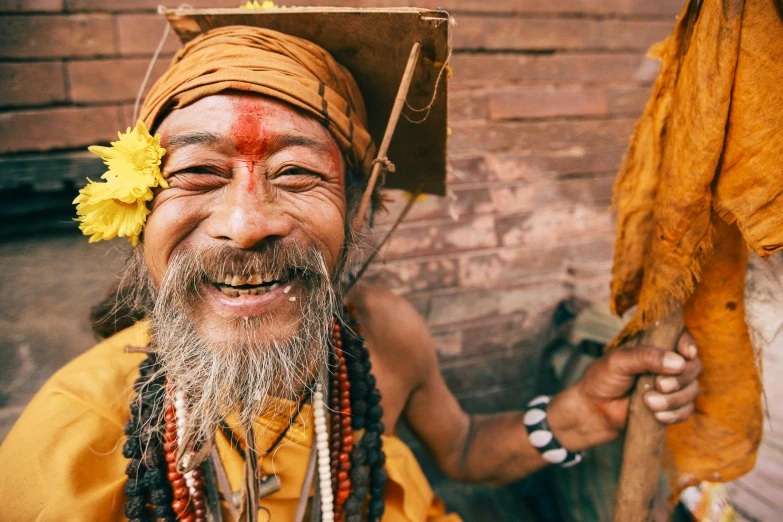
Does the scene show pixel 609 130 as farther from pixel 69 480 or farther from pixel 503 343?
pixel 69 480

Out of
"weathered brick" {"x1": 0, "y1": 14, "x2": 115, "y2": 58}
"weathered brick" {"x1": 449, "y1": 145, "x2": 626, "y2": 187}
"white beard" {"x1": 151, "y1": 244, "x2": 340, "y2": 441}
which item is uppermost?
"weathered brick" {"x1": 0, "y1": 14, "x2": 115, "y2": 58}

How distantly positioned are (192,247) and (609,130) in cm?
237

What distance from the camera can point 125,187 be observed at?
134 cm

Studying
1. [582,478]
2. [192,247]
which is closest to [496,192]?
[582,478]

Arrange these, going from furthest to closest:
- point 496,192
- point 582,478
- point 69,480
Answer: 1. point 496,192
2. point 582,478
3. point 69,480

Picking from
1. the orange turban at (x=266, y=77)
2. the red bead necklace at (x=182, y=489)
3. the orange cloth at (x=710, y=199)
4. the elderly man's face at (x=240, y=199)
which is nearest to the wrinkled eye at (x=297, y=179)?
the elderly man's face at (x=240, y=199)

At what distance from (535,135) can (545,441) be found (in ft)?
5.12

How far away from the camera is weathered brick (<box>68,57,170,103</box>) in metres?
1.98

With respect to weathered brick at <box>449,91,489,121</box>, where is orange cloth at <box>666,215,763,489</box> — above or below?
below

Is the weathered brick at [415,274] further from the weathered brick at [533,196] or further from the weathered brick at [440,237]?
the weathered brick at [533,196]

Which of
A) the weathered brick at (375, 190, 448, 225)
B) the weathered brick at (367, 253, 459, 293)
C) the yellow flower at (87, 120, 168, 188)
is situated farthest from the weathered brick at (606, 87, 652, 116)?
the yellow flower at (87, 120, 168, 188)

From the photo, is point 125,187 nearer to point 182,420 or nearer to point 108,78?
point 182,420

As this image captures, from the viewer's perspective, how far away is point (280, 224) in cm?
134

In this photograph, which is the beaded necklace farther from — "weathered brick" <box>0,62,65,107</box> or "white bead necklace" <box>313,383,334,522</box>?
"weathered brick" <box>0,62,65,107</box>
